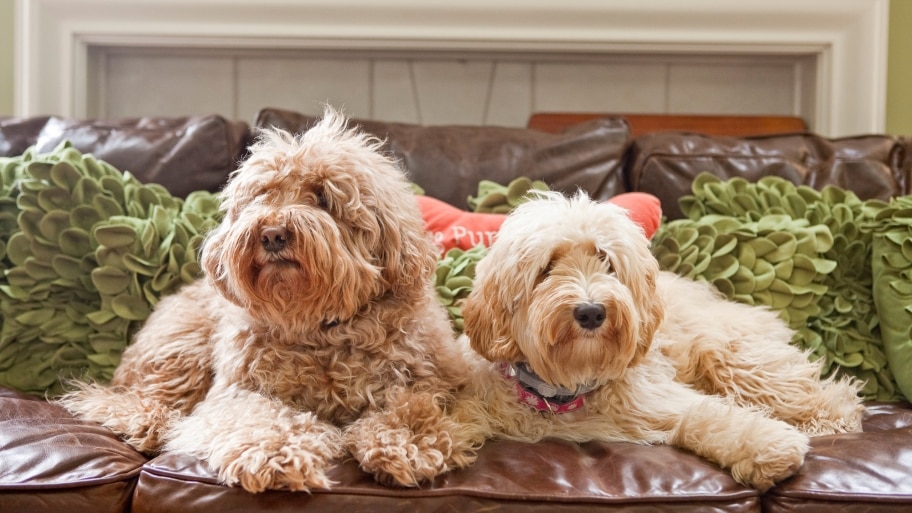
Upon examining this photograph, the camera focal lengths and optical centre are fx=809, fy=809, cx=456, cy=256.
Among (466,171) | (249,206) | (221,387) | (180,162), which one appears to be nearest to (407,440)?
(221,387)

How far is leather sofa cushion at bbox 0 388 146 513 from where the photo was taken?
5.92ft

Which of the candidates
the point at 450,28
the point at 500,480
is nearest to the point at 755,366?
the point at 500,480

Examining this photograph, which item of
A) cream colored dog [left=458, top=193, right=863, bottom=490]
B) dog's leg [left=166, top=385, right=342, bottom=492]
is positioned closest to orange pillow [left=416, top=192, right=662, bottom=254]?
cream colored dog [left=458, top=193, right=863, bottom=490]

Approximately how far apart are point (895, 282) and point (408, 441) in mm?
1648

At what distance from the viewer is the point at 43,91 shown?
368 centimetres

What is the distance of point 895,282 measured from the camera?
2520mm

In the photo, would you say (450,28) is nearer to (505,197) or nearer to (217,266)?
(505,197)

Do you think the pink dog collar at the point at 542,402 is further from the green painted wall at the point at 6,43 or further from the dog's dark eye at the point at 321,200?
the green painted wall at the point at 6,43

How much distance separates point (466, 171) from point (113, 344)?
1.40m

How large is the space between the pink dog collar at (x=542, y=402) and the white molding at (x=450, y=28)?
204cm

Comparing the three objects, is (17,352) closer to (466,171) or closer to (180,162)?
(180,162)

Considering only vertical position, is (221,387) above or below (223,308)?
below

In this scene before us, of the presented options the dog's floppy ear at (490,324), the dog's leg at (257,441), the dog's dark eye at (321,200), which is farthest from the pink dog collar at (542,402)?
the dog's dark eye at (321,200)

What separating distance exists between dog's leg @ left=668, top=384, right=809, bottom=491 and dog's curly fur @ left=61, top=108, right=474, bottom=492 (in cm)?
57
